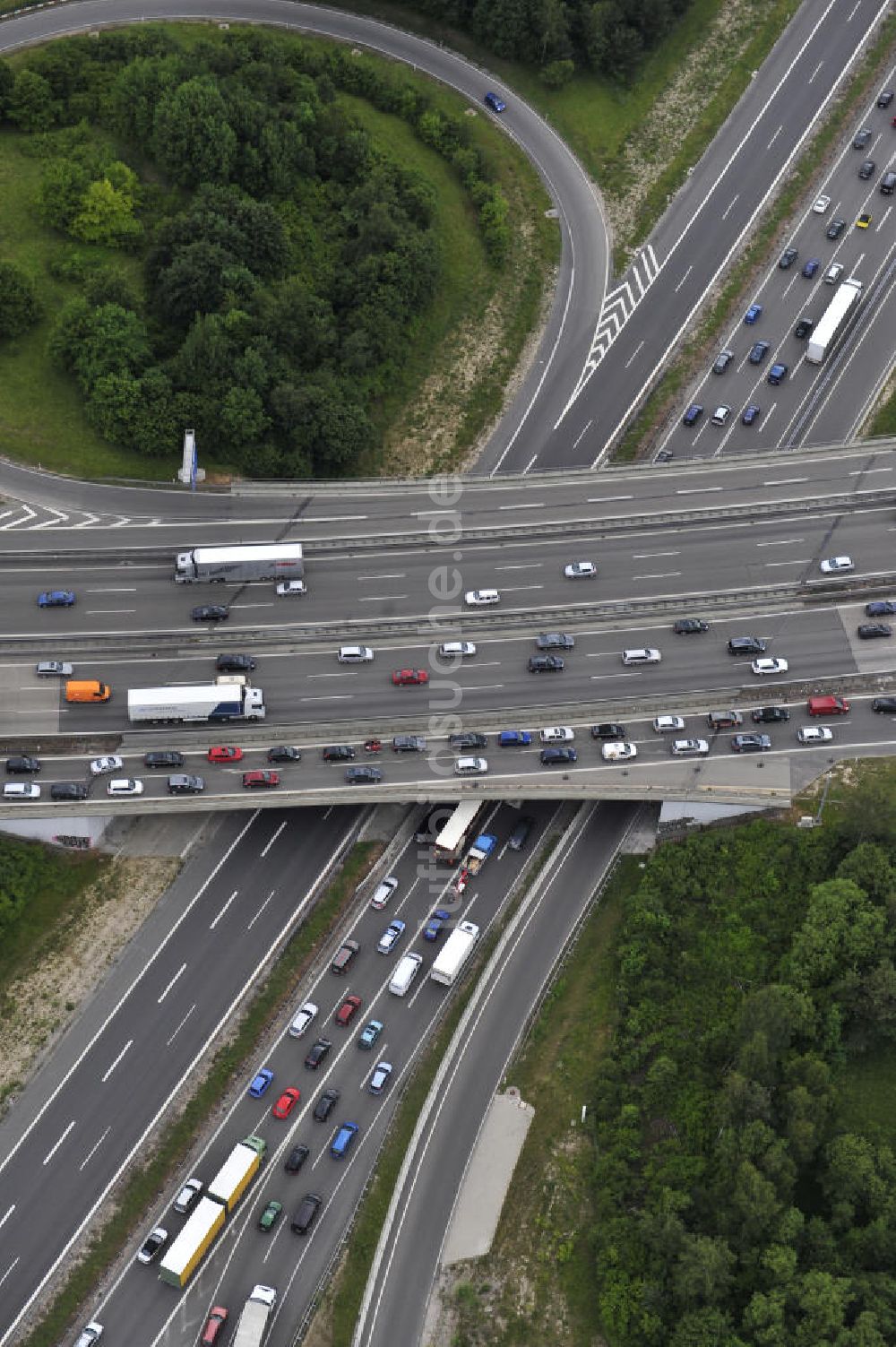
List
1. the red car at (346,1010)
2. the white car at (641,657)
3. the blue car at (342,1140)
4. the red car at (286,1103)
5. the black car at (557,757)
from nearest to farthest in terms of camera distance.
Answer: the blue car at (342,1140)
the red car at (286,1103)
the red car at (346,1010)
the black car at (557,757)
the white car at (641,657)

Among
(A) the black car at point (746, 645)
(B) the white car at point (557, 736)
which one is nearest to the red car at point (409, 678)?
(B) the white car at point (557, 736)

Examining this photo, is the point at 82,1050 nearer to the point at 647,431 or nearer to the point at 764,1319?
the point at 764,1319

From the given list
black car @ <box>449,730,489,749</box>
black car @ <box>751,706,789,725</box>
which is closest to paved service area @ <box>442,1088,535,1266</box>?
black car @ <box>449,730,489,749</box>

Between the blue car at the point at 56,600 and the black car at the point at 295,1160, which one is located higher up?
the blue car at the point at 56,600

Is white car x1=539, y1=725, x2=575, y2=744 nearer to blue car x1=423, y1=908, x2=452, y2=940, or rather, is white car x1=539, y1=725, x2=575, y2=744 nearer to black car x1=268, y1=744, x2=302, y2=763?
blue car x1=423, y1=908, x2=452, y2=940

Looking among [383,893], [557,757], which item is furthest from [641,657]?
[383,893]

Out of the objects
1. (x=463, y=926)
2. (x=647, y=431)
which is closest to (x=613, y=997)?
(x=463, y=926)

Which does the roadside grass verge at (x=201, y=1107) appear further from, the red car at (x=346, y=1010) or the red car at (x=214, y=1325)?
the red car at (x=214, y=1325)
